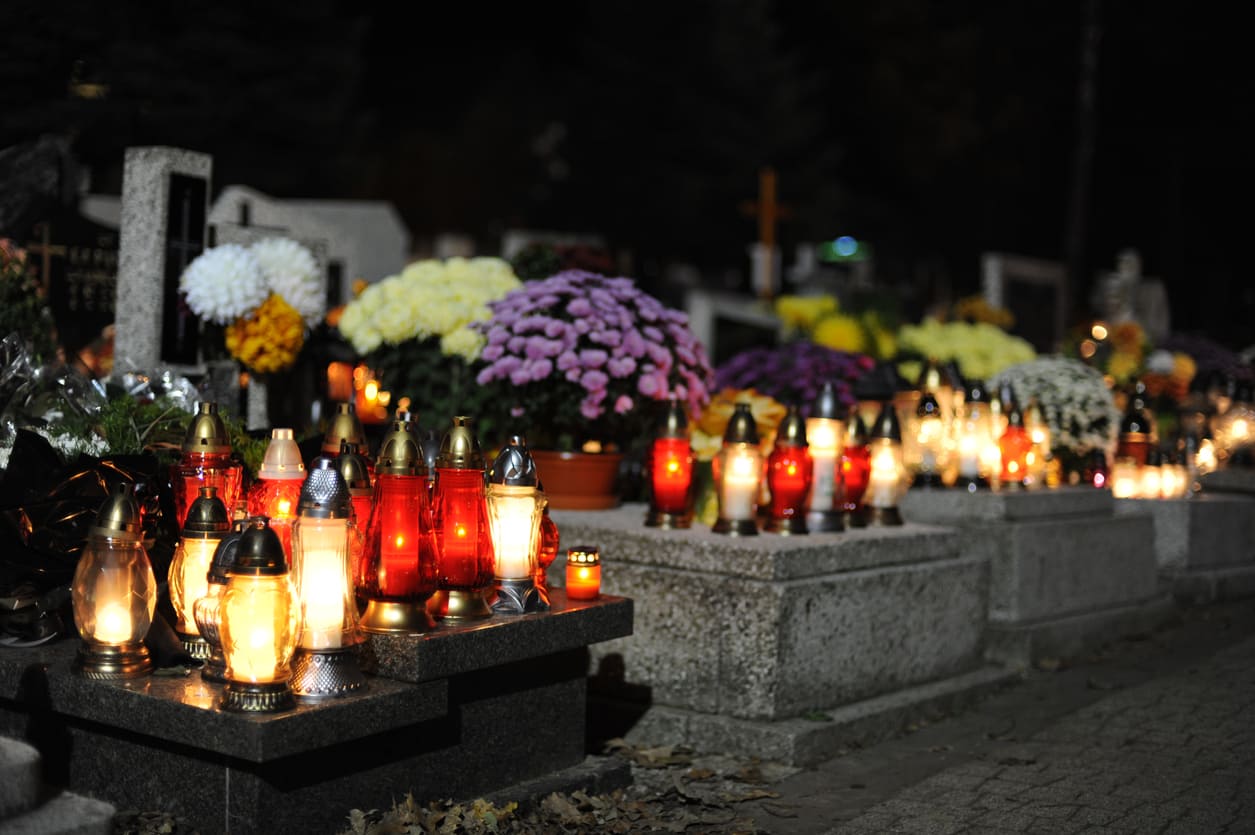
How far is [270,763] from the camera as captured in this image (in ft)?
13.4

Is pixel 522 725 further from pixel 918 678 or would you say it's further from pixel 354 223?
pixel 354 223

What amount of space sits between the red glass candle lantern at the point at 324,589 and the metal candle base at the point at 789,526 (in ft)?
8.98

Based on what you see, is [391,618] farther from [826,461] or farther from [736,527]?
[826,461]

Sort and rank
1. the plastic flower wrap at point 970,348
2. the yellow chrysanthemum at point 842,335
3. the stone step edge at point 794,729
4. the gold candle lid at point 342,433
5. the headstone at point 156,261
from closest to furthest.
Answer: the gold candle lid at point 342,433
the stone step edge at point 794,729
the headstone at point 156,261
the plastic flower wrap at point 970,348
the yellow chrysanthemum at point 842,335

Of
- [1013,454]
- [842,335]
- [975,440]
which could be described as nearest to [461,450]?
[975,440]

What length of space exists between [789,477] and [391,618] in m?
2.49

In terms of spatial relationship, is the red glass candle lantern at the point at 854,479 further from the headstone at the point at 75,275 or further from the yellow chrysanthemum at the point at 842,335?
the yellow chrysanthemum at the point at 842,335

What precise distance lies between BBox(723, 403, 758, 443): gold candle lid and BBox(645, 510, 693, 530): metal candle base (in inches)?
15.5

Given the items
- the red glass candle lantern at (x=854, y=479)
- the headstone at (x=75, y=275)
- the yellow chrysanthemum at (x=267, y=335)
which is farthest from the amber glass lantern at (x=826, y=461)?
the headstone at (x=75, y=275)

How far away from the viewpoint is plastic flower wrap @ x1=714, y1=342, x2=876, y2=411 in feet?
30.3

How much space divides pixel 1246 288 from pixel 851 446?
33898 mm

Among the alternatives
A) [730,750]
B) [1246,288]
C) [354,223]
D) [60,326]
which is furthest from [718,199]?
[730,750]

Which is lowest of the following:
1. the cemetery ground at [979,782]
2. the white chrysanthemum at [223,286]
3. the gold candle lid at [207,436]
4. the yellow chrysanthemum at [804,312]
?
the cemetery ground at [979,782]

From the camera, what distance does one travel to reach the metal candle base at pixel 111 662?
14.0ft
